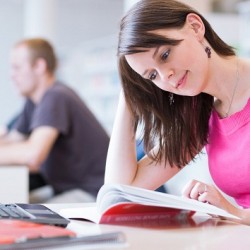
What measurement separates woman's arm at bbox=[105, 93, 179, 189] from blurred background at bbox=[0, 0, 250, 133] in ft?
10.4

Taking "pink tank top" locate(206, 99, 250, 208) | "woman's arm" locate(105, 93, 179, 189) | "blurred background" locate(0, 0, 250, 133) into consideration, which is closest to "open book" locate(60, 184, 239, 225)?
"pink tank top" locate(206, 99, 250, 208)

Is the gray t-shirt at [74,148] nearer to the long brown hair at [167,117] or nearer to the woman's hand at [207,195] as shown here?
the long brown hair at [167,117]

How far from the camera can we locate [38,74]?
2.92 metres

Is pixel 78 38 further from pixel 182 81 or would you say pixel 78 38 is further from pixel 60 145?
pixel 182 81

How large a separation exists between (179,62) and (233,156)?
0.30 metres

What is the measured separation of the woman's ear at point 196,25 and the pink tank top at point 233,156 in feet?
0.71

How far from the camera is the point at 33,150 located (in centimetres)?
254

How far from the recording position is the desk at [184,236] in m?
0.78

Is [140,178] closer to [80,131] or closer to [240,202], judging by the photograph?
[240,202]

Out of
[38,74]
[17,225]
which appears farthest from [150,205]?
[38,74]

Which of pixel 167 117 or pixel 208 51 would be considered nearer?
pixel 208 51

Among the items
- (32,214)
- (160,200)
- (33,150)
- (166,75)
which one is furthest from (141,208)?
(33,150)

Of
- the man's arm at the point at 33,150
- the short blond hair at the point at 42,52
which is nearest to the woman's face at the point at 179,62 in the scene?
the man's arm at the point at 33,150

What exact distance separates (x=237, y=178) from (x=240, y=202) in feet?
0.31
